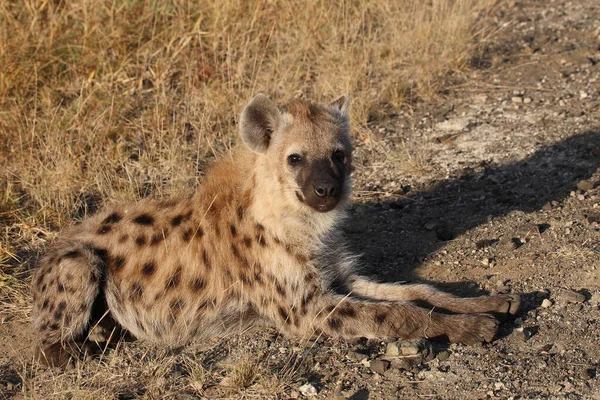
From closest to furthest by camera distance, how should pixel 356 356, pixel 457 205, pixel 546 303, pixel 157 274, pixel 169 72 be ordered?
1. pixel 356 356
2. pixel 546 303
3. pixel 157 274
4. pixel 457 205
5. pixel 169 72

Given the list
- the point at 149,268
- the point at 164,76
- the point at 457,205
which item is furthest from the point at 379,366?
the point at 164,76

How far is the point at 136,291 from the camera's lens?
13.5 ft

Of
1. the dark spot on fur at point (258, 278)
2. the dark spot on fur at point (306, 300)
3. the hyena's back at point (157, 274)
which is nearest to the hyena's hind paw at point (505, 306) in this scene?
the dark spot on fur at point (306, 300)

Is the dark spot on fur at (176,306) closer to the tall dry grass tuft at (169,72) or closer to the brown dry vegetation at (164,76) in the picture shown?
the brown dry vegetation at (164,76)

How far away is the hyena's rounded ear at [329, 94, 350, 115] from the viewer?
4.43 meters

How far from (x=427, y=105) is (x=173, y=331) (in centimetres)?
312

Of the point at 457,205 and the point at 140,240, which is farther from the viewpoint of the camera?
the point at 457,205

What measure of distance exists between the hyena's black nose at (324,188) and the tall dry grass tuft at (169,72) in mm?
1663

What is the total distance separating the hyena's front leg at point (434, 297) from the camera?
3.99m

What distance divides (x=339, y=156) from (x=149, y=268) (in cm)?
112

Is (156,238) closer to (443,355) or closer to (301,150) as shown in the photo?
(301,150)

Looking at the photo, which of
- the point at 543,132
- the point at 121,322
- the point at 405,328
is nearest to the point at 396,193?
the point at 543,132

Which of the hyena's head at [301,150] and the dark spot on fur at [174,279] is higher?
the hyena's head at [301,150]

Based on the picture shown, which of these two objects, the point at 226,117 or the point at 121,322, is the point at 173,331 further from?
the point at 226,117
